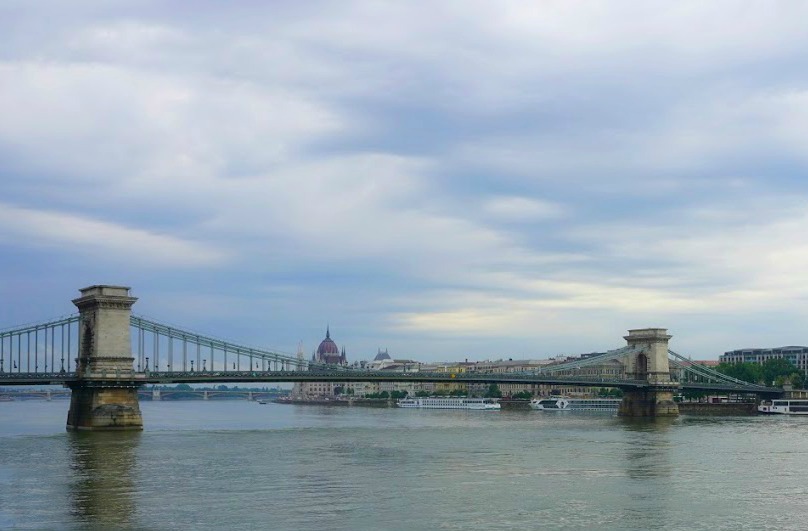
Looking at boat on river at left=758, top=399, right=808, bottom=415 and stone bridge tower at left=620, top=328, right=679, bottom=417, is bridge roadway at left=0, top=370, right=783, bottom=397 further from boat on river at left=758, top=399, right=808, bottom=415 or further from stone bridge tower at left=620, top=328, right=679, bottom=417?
boat on river at left=758, top=399, right=808, bottom=415

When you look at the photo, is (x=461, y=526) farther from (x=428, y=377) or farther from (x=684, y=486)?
(x=428, y=377)

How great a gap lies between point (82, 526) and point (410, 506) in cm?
1022

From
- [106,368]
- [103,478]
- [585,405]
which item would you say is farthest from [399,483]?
[585,405]

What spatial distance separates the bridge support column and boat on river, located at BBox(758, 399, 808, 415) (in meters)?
78.4

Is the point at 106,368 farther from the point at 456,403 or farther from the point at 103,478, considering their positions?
the point at 456,403

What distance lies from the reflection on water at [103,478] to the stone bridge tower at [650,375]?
60.0 meters

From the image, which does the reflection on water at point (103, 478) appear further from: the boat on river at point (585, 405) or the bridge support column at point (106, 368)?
the boat on river at point (585, 405)

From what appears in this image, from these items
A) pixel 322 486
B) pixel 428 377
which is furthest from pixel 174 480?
pixel 428 377

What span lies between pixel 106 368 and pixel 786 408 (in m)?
81.7

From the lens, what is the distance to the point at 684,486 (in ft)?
131

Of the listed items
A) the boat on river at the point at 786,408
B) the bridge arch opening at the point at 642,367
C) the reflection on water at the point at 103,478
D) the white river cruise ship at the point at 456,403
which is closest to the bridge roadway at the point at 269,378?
the bridge arch opening at the point at 642,367

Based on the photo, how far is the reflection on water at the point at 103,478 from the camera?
31.9 metres

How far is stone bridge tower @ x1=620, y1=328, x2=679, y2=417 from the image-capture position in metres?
107

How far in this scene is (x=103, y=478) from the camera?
4103 cm
